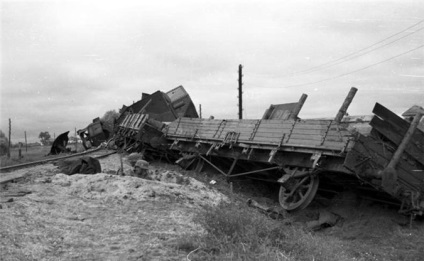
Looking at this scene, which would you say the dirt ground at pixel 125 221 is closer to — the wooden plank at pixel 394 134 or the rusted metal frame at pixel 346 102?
the wooden plank at pixel 394 134

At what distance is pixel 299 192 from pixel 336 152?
168 centimetres

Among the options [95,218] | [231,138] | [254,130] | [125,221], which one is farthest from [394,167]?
[95,218]

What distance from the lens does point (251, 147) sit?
11688 mm

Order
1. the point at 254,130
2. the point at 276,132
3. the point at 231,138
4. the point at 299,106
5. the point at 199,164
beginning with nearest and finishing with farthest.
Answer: the point at 276,132, the point at 254,130, the point at 231,138, the point at 299,106, the point at 199,164

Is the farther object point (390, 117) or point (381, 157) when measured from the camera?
point (390, 117)

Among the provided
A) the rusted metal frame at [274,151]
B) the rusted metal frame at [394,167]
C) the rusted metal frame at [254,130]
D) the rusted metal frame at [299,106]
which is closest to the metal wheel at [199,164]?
the rusted metal frame at [254,130]

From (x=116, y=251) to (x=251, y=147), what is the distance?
7443mm

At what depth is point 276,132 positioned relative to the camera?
1116cm

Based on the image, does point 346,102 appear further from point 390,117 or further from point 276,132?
point 276,132

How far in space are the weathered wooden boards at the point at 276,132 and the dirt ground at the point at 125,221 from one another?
74.7 inches

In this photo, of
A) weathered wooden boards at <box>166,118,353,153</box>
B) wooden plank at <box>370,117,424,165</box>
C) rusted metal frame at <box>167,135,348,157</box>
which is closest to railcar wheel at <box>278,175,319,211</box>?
rusted metal frame at <box>167,135,348,157</box>

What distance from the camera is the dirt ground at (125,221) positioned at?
4.71m

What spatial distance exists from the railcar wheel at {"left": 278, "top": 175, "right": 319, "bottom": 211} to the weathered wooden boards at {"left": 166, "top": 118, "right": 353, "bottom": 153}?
982mm

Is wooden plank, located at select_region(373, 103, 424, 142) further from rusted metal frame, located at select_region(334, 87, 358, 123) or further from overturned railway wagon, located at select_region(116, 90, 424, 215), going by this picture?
rusted metal frame, located at select_region(334, 87, 358, 123)
